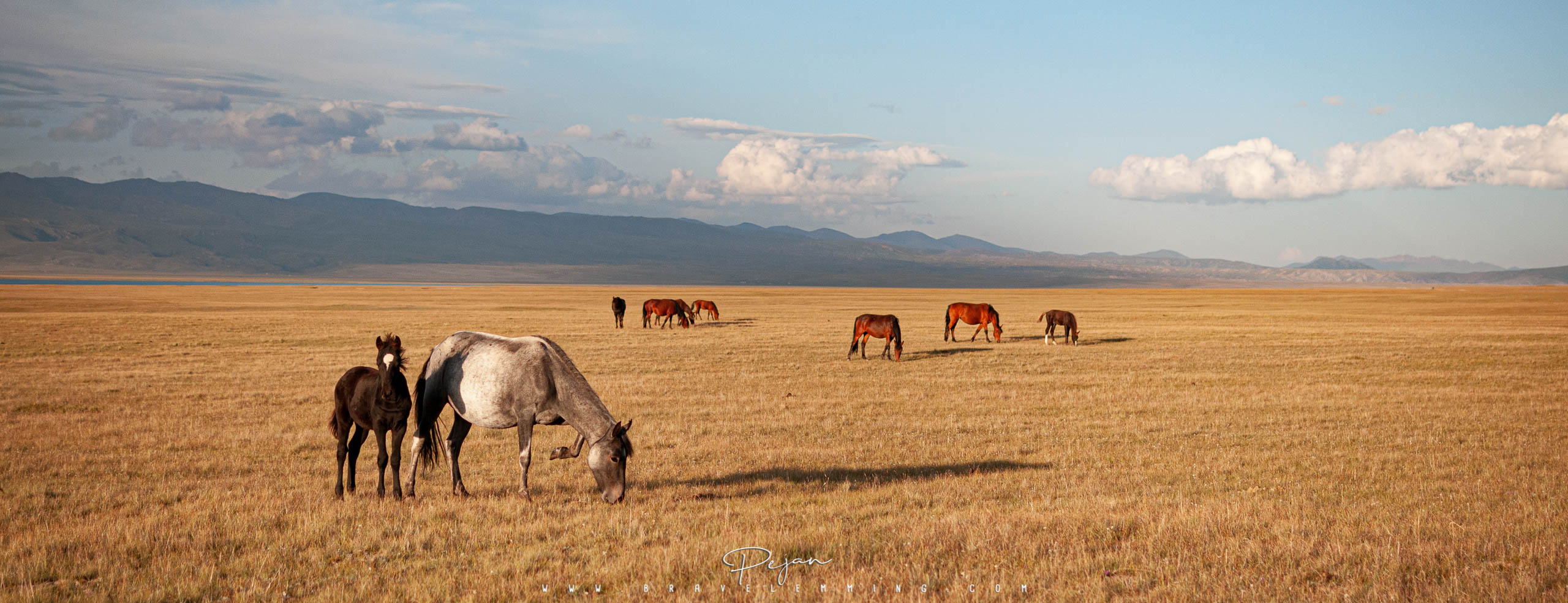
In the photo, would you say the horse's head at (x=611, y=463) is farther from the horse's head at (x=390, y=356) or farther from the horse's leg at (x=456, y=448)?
the horse's head at (x=390, y=356)

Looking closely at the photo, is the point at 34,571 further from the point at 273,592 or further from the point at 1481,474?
the point at 1481,474

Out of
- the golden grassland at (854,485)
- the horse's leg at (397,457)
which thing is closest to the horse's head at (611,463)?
the golden grassland at (854,485)

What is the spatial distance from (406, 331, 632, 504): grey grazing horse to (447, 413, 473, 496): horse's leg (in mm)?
315

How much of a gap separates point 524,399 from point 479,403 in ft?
1.62

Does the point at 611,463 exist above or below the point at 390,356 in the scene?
below

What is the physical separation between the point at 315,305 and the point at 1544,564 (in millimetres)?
72135

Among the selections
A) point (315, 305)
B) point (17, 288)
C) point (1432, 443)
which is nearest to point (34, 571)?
point (1432, 443)

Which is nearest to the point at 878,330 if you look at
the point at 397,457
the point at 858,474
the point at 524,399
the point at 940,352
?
the point at 940,352

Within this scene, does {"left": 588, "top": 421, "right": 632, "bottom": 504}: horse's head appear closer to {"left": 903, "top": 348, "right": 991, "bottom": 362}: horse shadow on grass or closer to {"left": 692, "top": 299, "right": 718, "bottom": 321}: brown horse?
{"left": 903, "top": 348, "right": 991, "bottom": 362}: horse shadow on grass

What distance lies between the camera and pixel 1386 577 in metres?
6.55

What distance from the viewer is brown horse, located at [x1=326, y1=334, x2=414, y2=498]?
8734mm

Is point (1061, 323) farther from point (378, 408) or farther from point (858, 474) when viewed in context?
point (378, 408)

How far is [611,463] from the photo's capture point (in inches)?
352

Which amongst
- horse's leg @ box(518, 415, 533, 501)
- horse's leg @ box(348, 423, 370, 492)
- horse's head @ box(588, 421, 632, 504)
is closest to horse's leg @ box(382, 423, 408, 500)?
horse's leg @ box(348, 423, 370, 492)
